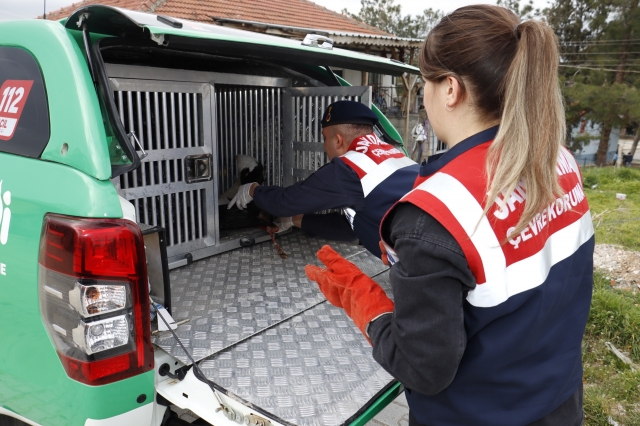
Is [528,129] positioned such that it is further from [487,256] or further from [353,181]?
[353,181]

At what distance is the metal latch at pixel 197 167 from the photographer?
9.60 feet

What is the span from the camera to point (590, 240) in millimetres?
1470

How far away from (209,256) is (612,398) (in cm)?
274

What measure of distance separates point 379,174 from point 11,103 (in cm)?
175

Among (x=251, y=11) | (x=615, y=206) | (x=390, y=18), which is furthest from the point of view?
(x=390, y=18)

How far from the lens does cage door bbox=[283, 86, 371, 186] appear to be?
347cm

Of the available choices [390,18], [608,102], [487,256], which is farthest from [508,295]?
[390,18]

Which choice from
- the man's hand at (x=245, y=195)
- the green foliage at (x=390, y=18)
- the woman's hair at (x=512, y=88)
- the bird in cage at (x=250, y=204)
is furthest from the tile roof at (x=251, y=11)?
the green foliage at (x=390, y=18)

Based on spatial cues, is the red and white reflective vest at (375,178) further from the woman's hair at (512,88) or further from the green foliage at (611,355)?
the green foliage at (611,355)

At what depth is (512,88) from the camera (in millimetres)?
1177

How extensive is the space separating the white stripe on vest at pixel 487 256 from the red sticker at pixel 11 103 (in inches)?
57.4

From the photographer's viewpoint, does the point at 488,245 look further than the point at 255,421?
No

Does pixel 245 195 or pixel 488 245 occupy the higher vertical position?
pixel 488 245

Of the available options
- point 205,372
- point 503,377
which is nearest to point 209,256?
point 205,372
